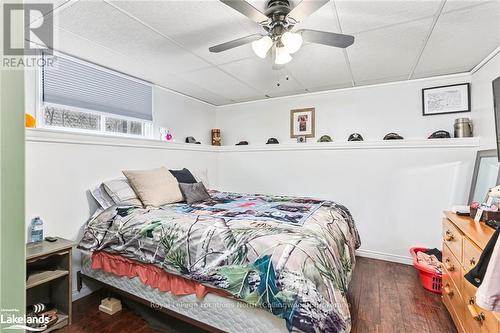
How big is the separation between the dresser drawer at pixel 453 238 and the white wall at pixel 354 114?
1.53m

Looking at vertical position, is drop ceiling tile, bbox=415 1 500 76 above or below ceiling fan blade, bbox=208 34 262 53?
above

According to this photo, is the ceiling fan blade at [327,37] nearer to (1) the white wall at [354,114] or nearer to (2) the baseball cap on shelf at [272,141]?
(1) the white wall at [354,114]

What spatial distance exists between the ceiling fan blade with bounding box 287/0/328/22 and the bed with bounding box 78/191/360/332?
4.41ft

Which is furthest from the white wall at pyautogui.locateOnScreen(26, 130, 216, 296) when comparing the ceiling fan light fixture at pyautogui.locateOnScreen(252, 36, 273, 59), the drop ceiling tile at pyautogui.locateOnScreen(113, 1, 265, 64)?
the ceiling fan light fixture at pyautogui.locateOnScreen(252, 36, 273, 59)

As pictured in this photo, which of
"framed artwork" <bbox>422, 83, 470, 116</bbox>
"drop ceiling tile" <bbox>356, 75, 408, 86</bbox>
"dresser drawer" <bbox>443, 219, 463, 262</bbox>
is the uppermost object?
"drop ceiling tile" <bbox>356, 75, 408, 86</bbox>

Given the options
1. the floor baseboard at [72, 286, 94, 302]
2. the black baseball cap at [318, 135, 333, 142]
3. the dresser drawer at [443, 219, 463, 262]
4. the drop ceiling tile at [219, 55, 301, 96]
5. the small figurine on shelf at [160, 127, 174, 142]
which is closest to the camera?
the dresser drawer at [443, 219, 463, 262]

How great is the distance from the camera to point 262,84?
3322 mm

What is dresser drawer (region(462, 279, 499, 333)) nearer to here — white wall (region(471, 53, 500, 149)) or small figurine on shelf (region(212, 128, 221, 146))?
white wall (region(471, 53, 500, 149))

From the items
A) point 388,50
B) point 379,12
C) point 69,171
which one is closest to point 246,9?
point 379,12

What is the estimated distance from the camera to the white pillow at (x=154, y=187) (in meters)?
2.44

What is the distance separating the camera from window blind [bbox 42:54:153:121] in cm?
231

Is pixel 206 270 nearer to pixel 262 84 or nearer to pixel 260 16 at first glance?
pixel 260 16

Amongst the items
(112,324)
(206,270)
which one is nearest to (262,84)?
(206,270)

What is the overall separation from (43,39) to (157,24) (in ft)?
3.57
